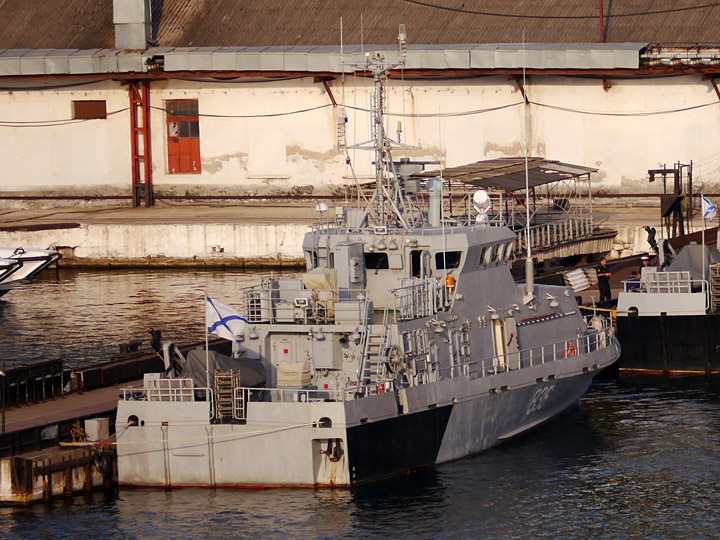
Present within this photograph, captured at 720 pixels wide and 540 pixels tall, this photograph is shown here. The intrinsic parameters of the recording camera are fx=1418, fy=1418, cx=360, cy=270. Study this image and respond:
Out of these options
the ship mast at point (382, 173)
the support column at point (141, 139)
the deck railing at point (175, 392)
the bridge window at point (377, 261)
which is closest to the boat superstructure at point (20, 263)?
the support column at point (141, 139)

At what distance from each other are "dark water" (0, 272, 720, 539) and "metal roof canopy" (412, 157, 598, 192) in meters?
22.2

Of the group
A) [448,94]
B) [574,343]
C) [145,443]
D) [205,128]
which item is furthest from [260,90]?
[145,443]

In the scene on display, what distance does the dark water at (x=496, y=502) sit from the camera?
28312 mm

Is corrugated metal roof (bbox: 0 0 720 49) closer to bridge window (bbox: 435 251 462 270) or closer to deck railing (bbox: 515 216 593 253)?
deck railing (bbox: 515 216 593 253)

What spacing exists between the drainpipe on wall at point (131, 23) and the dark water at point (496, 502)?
147 ft

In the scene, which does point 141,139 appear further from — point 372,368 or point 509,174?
point 372,368

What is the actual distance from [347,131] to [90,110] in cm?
1463

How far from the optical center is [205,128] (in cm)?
7456

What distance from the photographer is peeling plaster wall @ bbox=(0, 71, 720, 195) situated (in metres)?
68.9

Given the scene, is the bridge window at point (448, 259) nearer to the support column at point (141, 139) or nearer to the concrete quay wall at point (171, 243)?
the concrete quay wall at point (171, 243)

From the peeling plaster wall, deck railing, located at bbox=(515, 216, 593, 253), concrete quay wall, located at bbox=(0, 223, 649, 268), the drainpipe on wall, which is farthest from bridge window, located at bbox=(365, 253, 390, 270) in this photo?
the drainpipe on wall

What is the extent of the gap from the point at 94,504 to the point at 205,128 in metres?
46.1

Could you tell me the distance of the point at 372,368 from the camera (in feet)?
102

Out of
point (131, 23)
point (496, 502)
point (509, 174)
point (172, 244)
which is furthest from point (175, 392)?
point (131, 23)
